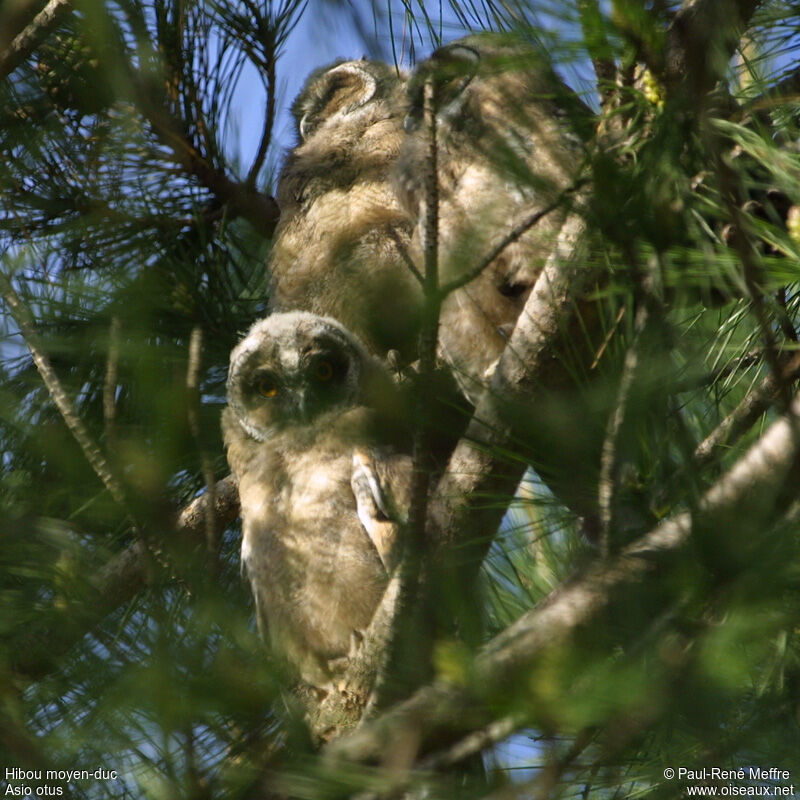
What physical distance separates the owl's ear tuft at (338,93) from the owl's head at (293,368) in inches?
49.8

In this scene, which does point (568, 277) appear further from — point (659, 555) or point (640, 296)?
point (659, 555)

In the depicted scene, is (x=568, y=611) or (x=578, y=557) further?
(x=578, y=557)

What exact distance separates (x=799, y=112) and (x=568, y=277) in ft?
1.84

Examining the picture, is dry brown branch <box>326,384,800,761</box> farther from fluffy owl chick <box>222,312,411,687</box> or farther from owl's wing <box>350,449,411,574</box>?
owl's wing <box>350,449,411,574</box>

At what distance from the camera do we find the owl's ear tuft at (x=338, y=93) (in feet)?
12.8

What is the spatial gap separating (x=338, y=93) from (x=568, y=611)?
3.30m

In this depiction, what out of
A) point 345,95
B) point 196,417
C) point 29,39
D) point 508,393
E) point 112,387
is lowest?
point 508,393

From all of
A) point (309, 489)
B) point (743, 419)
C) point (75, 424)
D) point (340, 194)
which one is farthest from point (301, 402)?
point (75, 424)

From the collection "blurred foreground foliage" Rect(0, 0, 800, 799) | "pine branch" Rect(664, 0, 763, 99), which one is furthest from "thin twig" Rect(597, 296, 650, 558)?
"pine branch" Rect(664, 0, 763, 99)

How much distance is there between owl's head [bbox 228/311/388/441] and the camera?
2.92m

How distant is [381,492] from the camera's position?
2658 mm

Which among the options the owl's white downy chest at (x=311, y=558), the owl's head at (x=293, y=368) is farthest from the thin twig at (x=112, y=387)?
the owl's head at (x=293, y=368)

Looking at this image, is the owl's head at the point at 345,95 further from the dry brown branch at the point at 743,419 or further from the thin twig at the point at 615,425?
the thin twig at the point at 615,425

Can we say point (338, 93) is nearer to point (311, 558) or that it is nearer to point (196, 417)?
point (311, 558)
